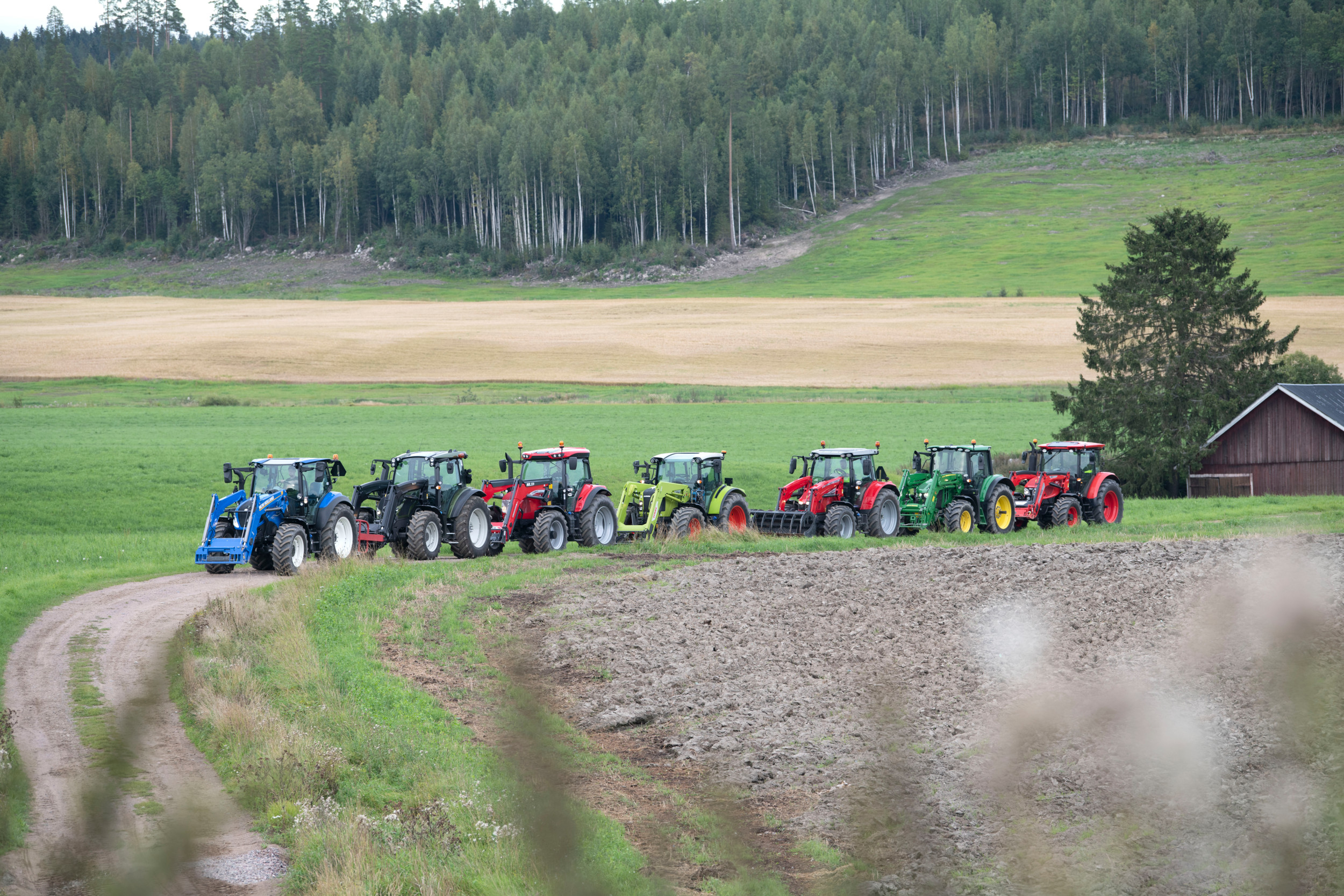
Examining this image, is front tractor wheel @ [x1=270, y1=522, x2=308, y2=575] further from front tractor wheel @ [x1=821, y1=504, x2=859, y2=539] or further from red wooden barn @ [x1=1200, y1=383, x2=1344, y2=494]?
red wooden barn @ [x1=1200, y1=383, x2=1344, y2=494]

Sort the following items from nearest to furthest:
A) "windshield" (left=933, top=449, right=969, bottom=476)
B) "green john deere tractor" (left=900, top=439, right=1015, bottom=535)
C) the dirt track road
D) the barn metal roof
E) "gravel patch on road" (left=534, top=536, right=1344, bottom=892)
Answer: "gravel patch on road" (left=534, top=536, right=1344, bottom=892), the dirt track road, "green john deere tractor" (left=900, top=439, right=1015, bottom=535), "windshield" (left=933, top=449, right=969, bottom=476), the barn metal roof

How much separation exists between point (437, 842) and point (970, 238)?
125 metres

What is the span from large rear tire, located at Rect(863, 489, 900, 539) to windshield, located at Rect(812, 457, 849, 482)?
3.48 ft

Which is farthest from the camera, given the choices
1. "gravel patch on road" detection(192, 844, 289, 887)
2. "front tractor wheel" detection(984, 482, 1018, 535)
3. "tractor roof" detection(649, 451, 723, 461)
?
"front tractor wheel" detection(984, 482, 1018, 535)

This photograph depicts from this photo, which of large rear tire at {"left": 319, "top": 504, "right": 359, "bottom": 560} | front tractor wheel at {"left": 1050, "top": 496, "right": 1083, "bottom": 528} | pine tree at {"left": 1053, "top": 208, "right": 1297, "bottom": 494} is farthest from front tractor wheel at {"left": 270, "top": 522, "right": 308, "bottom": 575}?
pine tree at {"left": 1053, "top": 208, "right": 1297, "bottom": 494}

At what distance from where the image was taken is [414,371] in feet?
240

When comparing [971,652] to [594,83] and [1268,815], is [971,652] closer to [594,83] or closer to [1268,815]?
[1268,815]

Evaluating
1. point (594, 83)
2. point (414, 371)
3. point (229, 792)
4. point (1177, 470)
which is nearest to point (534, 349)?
point (414, 371)

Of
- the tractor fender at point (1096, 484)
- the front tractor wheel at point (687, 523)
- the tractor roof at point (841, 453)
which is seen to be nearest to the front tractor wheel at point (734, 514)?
the front tractor wheel at point (687, 523)

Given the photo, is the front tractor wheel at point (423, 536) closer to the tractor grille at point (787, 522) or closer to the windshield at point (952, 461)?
the tractor grille at point (787, 522)

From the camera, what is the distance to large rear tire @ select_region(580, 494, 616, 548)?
28328 millimetres

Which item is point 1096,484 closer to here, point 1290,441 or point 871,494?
point 871,494

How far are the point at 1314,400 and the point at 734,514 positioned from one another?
85.8 ft

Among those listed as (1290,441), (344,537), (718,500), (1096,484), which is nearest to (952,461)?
(1096,484)
